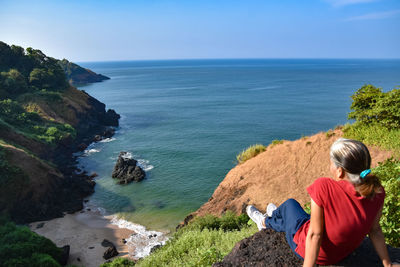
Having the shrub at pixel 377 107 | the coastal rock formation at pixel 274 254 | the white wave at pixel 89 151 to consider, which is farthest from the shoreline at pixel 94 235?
the white wave at pixel 89 151

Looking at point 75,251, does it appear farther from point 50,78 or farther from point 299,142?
point 50,78

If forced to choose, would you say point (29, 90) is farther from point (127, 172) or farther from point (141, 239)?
point (141, 239)

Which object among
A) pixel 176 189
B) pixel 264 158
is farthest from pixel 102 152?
pixel 264 158

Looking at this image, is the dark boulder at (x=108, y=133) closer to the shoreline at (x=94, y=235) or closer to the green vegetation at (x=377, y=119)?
the shoreline at (x=94, y=235)

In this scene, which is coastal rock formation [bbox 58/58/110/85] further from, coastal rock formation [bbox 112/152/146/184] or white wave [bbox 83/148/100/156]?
coastal rock formation [bbox 112/152/146/184]

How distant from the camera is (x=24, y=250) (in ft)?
50.0

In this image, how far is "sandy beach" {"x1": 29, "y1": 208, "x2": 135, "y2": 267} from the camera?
18703 millimetres

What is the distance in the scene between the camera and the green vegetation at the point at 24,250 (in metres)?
14.3

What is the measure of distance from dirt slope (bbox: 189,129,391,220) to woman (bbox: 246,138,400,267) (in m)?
12.7

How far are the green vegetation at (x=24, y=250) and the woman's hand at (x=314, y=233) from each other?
16.0 m

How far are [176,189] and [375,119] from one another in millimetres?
19310

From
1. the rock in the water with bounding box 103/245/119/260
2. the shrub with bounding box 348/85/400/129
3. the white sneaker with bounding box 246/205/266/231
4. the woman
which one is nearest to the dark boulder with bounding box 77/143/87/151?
the rock in the water with bounding box 103/245/119/260

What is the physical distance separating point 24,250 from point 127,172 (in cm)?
1628

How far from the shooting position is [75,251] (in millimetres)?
19266
